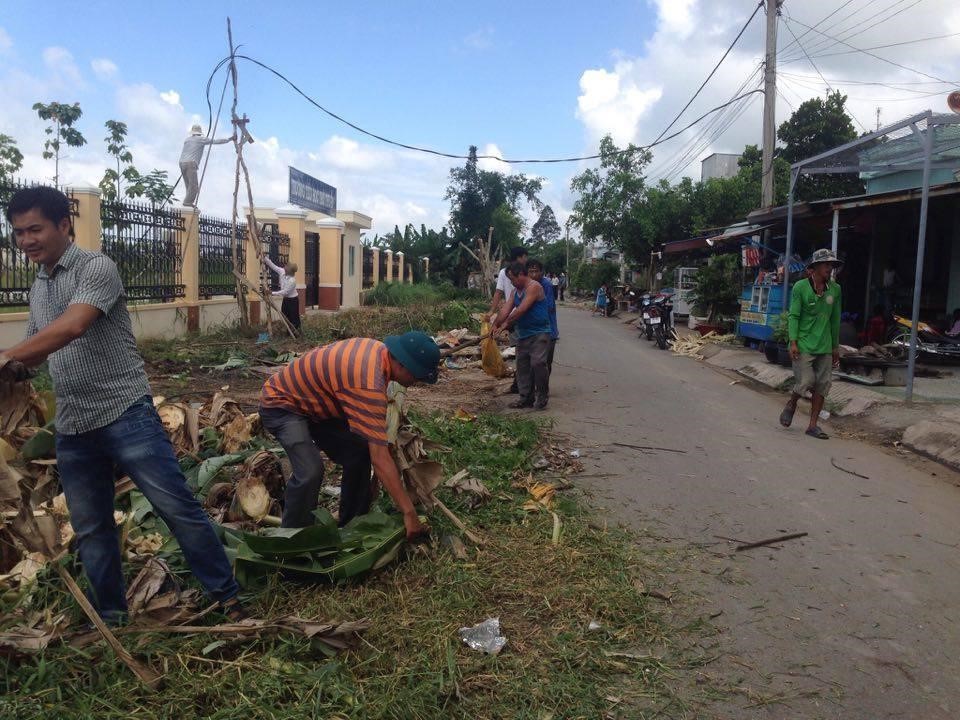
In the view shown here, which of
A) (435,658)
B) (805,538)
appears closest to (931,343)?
(805,538)

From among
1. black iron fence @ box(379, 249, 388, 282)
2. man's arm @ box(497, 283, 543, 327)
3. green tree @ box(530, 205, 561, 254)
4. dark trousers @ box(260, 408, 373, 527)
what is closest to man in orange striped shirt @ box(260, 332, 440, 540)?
dark trousers @ box(260, 408, 373, 527)

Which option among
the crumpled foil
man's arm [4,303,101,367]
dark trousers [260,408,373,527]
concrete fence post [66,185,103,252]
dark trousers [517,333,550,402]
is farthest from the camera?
concrete fence post [66,185,103,252]

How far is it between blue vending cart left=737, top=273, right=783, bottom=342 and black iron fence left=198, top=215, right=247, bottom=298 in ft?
34.0

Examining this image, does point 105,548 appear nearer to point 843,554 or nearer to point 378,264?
point 843,554

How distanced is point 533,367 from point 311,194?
695 inches

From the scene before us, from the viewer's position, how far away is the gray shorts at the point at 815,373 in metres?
7.85

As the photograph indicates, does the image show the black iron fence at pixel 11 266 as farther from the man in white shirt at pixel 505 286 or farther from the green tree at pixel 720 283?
the green tree at pixel 720 283

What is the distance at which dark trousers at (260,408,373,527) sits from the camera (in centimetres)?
400

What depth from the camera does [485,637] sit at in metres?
3.37

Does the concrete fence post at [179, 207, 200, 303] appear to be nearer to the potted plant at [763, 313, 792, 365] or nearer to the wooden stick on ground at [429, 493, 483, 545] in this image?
the potted plant at [763, 313, 792, 365]

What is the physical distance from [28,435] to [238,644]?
3385 mm

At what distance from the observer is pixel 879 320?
14.1 metres

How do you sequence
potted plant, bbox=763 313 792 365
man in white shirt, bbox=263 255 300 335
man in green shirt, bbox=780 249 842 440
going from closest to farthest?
man in green shirt, bbox=780 249 842 440
potted plant, bbox=763 313 792 365
man in white shirt, bbox=263 255 300 335

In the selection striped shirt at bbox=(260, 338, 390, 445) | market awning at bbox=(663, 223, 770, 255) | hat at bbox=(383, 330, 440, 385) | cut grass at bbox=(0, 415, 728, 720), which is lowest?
cut grass at bbox=(0, 415, 728, 720)
